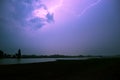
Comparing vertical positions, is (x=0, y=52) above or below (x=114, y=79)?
above

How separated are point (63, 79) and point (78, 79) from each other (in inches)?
65.6

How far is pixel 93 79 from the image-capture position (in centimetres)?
1908

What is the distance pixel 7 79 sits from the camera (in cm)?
1845

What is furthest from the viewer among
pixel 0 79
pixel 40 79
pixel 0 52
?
pixel 0 52

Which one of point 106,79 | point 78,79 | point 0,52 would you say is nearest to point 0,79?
point 78,79

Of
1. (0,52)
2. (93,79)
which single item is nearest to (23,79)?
(93,79)

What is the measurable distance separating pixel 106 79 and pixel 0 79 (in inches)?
426

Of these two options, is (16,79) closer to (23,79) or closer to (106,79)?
(23,79)

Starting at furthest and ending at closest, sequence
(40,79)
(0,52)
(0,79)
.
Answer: (0,52)
(40,79)
(0,79)

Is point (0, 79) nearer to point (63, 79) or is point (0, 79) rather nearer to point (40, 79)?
point (40, 79)

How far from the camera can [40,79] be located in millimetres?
19578

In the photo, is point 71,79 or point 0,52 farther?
point 0,52

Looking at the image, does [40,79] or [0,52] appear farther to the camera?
[0,52]

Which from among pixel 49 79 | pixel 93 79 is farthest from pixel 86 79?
pixel 49 79
